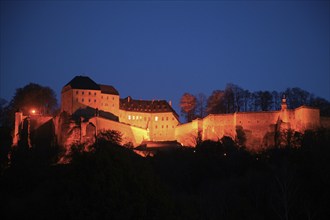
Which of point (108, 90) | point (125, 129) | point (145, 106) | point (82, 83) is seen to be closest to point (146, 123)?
point (145, 106)

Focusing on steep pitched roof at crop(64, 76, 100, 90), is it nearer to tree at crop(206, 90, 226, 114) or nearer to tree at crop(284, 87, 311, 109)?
tree at crop(206, 90, 226, 114)

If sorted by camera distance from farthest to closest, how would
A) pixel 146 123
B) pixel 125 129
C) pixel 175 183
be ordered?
pixel 146 123
pixel 125 129
pixel 175 183

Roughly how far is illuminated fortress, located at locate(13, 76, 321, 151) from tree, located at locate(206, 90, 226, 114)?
509 cm

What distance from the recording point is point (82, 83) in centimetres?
7512

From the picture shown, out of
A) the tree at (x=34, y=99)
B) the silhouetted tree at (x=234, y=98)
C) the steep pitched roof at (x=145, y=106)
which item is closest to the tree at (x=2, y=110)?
the tree at (x=34, y=99)

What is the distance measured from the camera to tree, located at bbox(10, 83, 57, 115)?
245ft

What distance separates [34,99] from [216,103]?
1003 inches

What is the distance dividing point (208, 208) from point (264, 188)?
7.38 m

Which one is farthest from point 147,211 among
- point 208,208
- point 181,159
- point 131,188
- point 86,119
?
point 86,119

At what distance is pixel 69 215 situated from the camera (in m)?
29.4

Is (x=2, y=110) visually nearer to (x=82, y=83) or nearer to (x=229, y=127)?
(x=82, y=83)

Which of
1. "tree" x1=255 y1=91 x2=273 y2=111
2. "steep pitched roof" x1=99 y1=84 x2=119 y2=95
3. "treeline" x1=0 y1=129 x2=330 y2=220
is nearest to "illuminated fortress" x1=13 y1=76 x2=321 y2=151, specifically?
"steep pitched roof" x1=99 y1=84 x2=119 y2=95

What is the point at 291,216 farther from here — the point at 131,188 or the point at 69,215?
the point at 69,215

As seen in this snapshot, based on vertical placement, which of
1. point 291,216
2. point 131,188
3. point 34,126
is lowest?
point 291,216
